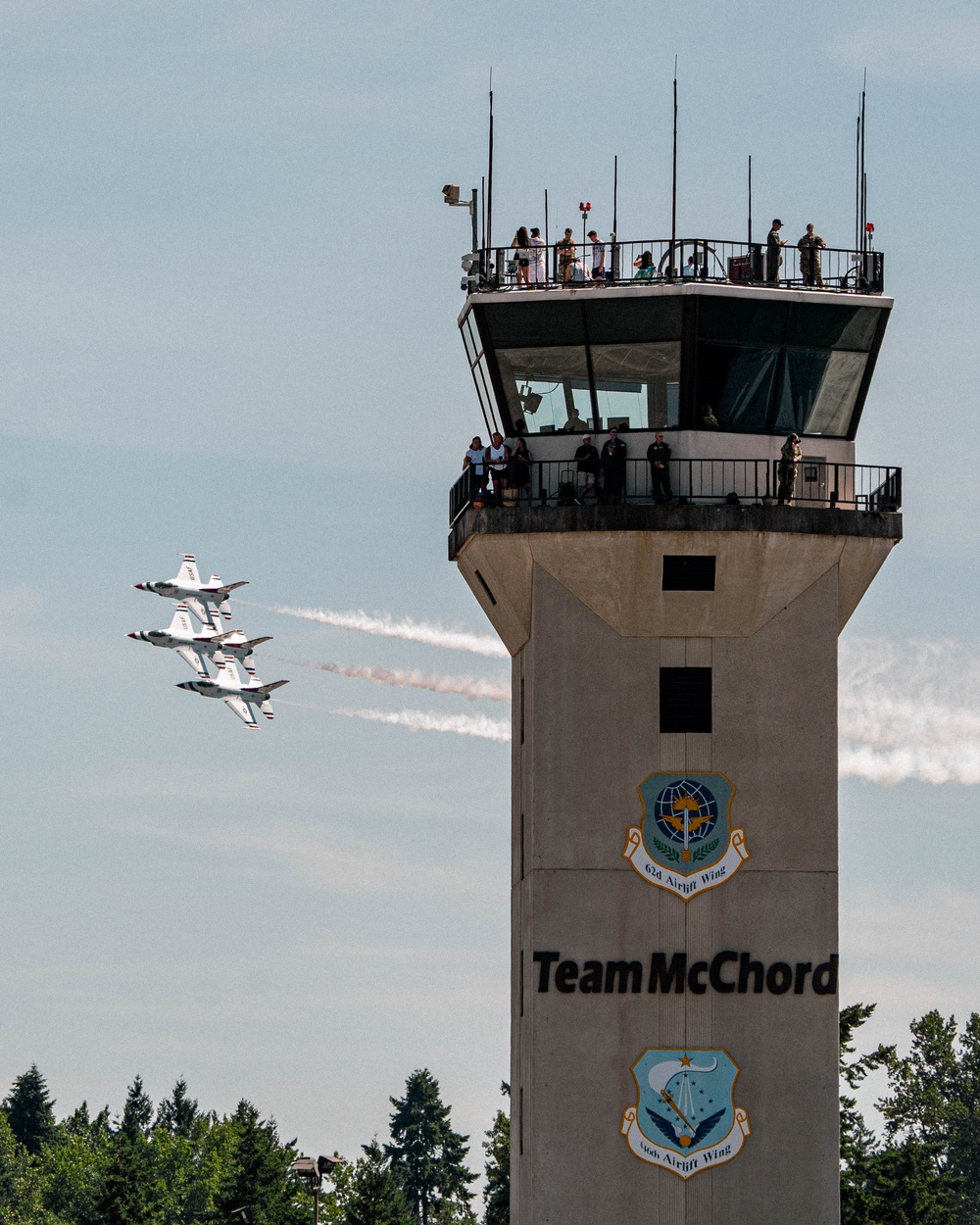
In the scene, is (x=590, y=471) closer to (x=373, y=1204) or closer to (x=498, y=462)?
(x=498, y=462)

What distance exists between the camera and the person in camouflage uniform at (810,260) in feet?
150

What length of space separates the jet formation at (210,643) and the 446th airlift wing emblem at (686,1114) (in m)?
83.3

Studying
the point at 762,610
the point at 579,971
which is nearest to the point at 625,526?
the point at 762,610

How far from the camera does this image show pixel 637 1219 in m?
43.3

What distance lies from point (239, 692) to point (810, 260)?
9780 cm

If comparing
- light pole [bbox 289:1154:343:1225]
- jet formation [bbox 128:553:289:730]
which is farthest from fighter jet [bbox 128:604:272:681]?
light pole [bbox 289:1154:343:1225]

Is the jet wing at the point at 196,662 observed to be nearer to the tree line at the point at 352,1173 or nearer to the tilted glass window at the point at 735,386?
the tree line at the point at 352,1173

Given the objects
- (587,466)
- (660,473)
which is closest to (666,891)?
(660,473)

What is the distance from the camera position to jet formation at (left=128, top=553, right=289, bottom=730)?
129m

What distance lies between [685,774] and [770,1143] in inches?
271

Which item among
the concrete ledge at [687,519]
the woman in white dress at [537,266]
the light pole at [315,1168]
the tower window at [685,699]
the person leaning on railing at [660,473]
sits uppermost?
the woman in white dress at [537,266]

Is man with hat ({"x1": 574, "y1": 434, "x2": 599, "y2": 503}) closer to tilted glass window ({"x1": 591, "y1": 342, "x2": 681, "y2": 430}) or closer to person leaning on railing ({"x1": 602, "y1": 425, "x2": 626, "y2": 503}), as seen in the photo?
person leaning on railing ({"x1": 602, "y1": 425, "x2": 626, "y2": 503})

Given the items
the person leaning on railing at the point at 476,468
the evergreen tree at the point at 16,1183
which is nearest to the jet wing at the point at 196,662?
the evergreen tree at the point at 16,1183

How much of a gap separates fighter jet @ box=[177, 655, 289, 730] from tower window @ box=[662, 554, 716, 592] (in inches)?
3670
